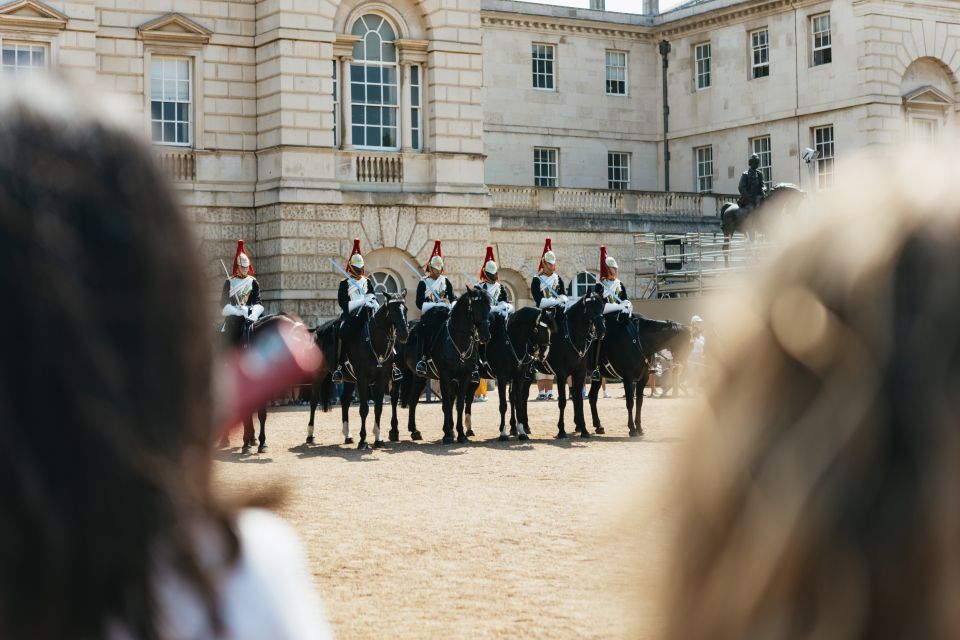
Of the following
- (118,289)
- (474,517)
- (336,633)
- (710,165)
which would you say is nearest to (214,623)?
(118,289)

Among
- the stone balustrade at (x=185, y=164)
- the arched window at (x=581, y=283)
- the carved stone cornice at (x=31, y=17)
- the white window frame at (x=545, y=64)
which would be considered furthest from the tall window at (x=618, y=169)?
the carved stone cornice at (x=31, y=17)

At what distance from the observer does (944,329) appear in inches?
51.8

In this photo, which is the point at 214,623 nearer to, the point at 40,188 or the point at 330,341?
the point at 40,188

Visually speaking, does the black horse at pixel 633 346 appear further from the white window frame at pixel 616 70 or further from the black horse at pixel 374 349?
the white window frame at pixel 616 70

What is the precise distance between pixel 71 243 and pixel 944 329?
0.76m

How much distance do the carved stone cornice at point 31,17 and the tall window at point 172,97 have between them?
201 cm

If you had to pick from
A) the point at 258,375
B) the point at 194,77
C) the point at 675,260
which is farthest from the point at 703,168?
the point at 258,375

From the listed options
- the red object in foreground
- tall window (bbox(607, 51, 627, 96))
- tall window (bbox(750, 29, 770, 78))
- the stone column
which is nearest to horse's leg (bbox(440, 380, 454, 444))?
the stone column

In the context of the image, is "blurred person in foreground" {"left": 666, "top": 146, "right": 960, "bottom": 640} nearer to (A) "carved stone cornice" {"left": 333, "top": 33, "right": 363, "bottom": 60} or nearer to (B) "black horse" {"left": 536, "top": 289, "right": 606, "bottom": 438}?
(B) "black horse" {"left": 536, "top": 289, "right": 606, "bottom": 438}

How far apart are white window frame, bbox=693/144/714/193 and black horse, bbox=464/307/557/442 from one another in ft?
77.4

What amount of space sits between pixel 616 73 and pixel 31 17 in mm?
20583

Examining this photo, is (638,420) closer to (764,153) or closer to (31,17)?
(31,17)

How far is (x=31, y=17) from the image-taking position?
2719 cm

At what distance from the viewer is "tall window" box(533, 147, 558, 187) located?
42781 mm
